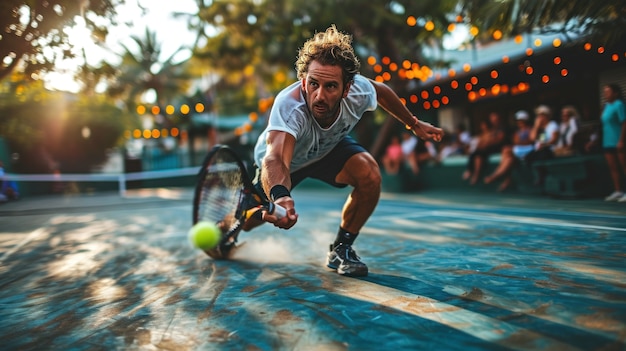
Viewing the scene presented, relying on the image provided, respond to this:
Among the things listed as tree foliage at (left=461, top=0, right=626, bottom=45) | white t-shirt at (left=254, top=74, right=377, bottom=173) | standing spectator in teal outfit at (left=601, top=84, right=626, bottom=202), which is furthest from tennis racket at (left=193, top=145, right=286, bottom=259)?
standing spectator in teal outfit at (left=601, top=84, right=626, bottom=202)

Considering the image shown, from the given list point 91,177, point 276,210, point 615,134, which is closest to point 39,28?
point 276,210

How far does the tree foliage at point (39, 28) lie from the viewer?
16.9ft

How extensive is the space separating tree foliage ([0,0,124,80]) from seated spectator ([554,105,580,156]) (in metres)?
7.64

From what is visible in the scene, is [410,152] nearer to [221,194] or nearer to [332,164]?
[221,194]

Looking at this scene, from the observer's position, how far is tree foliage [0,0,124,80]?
5.15 m

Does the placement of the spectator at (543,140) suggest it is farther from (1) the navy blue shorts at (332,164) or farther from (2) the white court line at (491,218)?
(1) the navy blue shorts at (332,164)

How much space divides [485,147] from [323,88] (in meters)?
8.84

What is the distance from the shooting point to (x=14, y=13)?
5.07m

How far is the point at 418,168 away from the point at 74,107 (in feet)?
51.4

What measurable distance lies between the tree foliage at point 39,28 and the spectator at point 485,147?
8.06 m

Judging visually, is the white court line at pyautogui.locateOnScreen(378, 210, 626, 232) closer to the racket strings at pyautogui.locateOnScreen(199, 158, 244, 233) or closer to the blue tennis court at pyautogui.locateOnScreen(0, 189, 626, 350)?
the blue tennis court at pyautogui.locateOnScreen(0, 189, 626, 350)

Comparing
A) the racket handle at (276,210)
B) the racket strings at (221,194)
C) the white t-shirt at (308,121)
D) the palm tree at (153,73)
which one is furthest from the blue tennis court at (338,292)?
the palm tree at (153,73)

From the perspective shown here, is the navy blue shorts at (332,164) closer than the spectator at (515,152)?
Yes

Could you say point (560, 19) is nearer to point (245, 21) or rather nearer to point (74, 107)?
point (245, 21)
